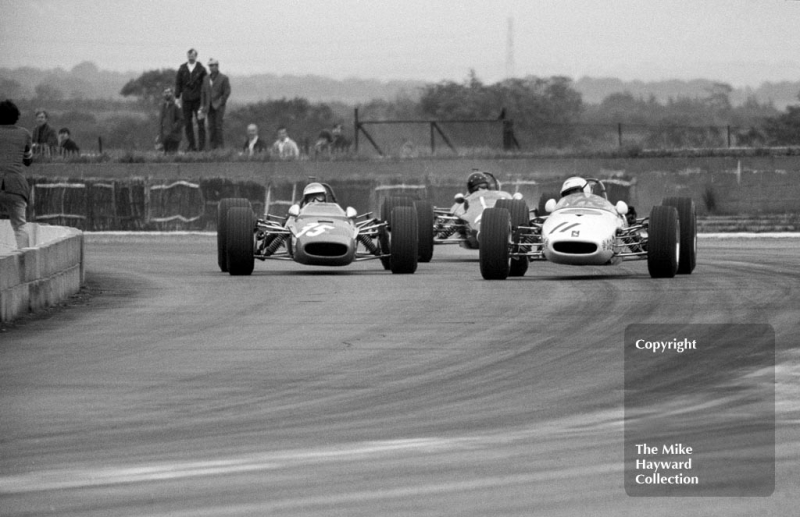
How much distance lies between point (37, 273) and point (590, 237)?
6.11 meters

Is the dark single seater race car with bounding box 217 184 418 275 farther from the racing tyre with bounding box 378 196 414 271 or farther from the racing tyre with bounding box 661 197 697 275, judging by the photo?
the racing tyre with bounding box 661 197 697 275

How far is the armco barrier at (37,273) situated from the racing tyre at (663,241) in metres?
6.11

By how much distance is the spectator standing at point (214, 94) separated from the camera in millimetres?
32781

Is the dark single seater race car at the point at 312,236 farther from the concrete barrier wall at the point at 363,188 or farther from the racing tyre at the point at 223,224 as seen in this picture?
the concrete barrier wall at the point at 363,188

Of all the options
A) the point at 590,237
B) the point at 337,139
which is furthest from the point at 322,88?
the point at 590,237

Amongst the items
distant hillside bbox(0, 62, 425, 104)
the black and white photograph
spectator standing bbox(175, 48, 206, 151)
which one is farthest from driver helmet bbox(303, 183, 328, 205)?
distant hillside bbox(0, 62, 425, 104)

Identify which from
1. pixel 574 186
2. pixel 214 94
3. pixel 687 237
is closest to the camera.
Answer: pixel 687 237

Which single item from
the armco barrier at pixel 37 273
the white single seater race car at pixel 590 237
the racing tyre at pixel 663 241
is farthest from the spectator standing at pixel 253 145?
the racing tyre at pixel 663 241

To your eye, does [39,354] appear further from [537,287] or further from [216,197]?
[216,197]

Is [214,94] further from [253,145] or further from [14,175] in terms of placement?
[14,175]

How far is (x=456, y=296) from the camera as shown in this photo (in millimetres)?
16312

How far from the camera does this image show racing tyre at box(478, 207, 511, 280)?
18000 millimetres

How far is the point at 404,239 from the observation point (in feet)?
62.9

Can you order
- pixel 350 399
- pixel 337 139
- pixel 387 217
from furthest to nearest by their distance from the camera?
pixel 337 139 < pixel 387 217 < pixel 350 399
